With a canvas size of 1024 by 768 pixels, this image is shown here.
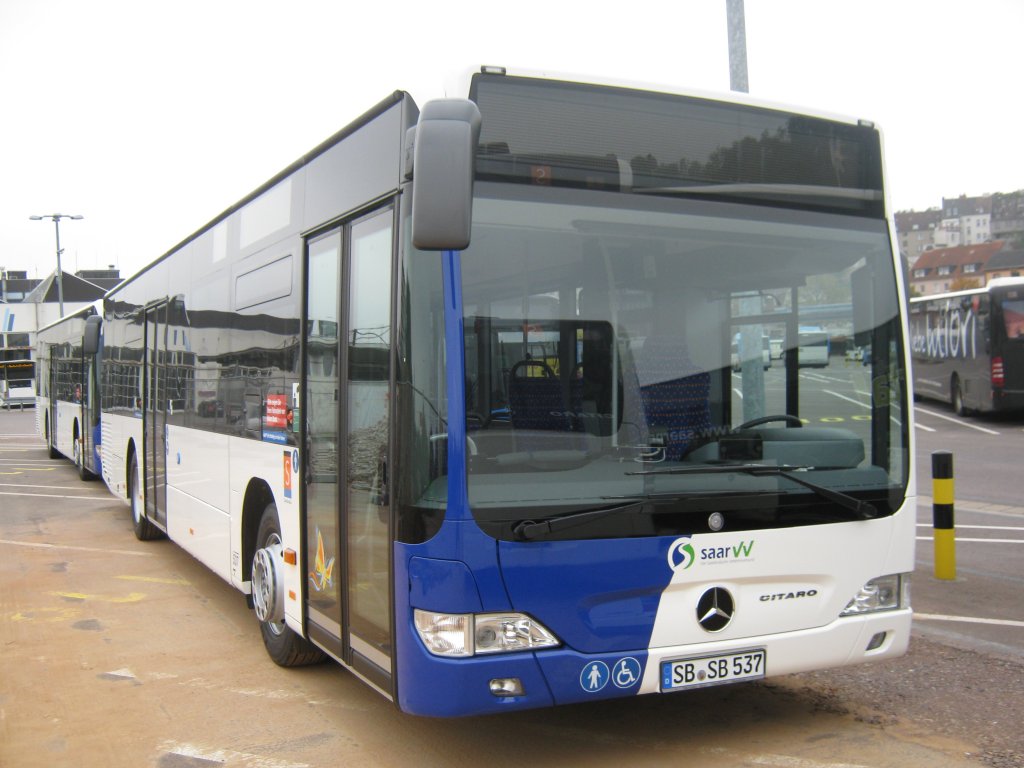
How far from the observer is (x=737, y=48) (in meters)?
10.4

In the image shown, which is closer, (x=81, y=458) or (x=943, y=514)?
(x=943, y=514)

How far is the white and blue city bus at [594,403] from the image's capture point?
4.29 metres

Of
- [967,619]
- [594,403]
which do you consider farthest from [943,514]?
[594,403]

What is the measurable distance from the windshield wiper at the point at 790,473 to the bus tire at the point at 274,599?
2681 mm

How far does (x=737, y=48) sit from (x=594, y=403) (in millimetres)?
7074

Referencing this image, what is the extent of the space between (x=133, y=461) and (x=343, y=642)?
305 inches

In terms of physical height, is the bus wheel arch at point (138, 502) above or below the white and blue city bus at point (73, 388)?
below

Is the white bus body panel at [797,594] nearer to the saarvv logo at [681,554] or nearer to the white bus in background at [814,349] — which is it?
the saarvv logo at [681,554]

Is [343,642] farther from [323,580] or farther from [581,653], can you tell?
[581,653]

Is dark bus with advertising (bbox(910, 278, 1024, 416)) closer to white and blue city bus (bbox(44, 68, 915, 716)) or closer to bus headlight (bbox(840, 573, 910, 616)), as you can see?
bus headlight (bbox(840, 573, 910, 616))

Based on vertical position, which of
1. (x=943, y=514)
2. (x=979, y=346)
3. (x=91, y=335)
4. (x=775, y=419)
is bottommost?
(x=943, y=514)

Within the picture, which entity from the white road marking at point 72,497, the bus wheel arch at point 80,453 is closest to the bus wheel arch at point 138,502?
the white road marking at point 72,497

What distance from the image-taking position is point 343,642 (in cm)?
521

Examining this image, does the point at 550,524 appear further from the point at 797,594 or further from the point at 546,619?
the point at 797,594
